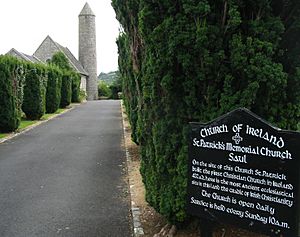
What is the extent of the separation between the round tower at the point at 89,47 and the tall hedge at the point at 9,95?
44.9 meters

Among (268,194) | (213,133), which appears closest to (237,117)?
(213,133)

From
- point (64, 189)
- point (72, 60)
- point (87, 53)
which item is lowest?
point (64, 189)

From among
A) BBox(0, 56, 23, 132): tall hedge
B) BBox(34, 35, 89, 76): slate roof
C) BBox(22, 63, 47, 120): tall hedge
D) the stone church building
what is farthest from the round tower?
BBox(0, 56, 23, 132): tall hedge

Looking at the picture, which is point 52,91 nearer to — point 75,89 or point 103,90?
point 75,89

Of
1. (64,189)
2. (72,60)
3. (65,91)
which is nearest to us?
(64,189)

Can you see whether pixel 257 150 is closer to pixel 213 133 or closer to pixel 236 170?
pixel 236 170

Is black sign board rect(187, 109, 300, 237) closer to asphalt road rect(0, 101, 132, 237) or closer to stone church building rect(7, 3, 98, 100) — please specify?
asphalt road rect(0, 101, 132, 237)

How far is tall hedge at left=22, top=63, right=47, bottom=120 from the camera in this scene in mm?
20250

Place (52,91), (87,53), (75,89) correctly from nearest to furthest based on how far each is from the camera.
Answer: (52,91) < (75,89) < (87,53)

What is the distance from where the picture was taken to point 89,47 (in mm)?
61938

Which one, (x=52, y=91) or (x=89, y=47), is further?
(x=89, y=47)

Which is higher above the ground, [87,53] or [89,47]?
[89,47]

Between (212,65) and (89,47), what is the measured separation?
5979 cm

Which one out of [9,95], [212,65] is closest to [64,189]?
[212,65]
